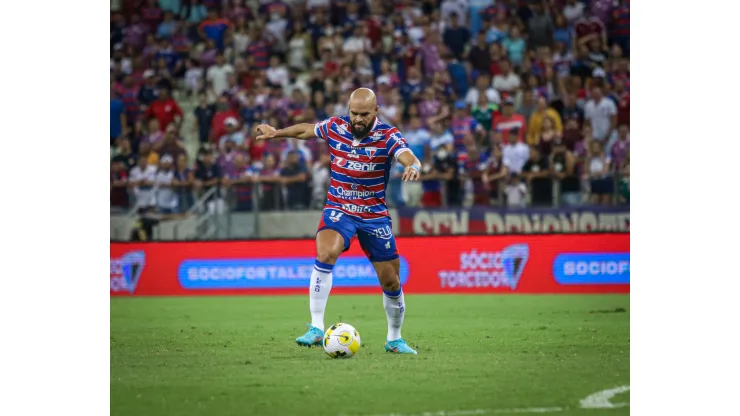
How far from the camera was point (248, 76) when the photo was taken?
21312mm

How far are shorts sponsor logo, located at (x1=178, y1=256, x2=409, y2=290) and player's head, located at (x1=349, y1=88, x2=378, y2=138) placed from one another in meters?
8.14

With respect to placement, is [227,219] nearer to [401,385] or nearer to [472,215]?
[472,215]

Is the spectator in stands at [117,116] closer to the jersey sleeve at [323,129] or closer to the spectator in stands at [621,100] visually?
the spectator in stands at [621,100]

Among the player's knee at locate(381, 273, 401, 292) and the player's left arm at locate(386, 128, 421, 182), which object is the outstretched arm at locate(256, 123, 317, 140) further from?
the player's knee at locate(381, 273, 401, 292)

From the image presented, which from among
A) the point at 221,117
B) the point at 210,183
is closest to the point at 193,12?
the point at 221,117

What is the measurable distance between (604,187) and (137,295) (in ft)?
27.1

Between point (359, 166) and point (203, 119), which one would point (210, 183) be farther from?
point (359, 166)

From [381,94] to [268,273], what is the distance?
445cm

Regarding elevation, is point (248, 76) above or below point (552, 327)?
above

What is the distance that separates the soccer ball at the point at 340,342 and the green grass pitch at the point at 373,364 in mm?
100

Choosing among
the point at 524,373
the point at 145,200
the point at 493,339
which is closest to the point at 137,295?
the point at 145,200

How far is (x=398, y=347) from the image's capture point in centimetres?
946

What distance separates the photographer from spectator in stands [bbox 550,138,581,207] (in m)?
16.7

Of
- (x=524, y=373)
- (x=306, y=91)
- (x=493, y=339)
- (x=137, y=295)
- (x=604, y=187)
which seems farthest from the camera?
(x=306, y=91)
